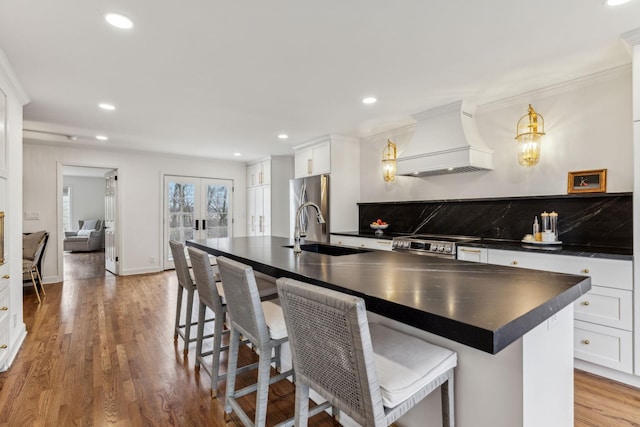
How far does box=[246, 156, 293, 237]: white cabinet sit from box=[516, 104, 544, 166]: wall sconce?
14.0 feet

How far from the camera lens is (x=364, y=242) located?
4117 millimetres

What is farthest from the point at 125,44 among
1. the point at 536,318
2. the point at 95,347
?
the point at 536,318

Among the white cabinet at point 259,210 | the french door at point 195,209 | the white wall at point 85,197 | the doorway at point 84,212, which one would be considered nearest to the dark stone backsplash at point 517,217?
the white cabinet at point 259,210

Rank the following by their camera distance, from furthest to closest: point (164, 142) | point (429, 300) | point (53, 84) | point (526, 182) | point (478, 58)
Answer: point (164, 142)
point (526, 182)
point (53, 84)
point (478, 58)
point (429, 300)

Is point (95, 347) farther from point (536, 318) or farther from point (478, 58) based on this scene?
point (478, 58)

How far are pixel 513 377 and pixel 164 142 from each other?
214 inches

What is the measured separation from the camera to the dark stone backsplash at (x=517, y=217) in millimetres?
2623

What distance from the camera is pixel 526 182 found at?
10.3ft

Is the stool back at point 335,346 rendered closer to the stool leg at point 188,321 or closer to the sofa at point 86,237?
the stool leg at point 188,321

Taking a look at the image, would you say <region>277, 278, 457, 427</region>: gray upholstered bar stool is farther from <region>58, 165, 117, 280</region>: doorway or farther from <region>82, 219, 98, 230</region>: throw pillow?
<region>82, 219, 98, 230</region>: throw pillow

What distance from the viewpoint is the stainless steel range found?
3.10 metres

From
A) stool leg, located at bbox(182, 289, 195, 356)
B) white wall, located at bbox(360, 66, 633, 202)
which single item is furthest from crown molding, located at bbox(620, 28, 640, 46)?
stool leg, located at bbox(182, 289, 195, 356)

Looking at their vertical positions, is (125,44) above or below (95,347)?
above

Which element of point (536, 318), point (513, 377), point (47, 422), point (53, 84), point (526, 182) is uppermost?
point (53, 84)
